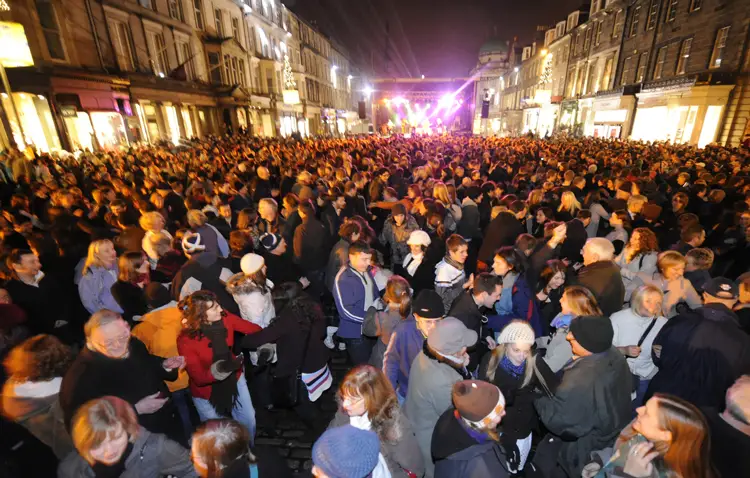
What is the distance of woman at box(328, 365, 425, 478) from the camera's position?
230 cm

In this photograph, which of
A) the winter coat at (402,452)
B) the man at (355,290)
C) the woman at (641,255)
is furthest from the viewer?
the woman at (641,255)

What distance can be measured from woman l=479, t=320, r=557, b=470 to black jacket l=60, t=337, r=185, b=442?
2.85m

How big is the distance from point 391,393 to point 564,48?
50.8 metres

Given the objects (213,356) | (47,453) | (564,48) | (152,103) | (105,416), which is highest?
(564,48)

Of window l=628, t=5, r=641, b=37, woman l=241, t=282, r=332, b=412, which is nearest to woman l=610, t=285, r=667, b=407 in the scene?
woman l=241, t=282, r=332, b=412

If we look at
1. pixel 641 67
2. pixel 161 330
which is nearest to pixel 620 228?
pixel 161 330

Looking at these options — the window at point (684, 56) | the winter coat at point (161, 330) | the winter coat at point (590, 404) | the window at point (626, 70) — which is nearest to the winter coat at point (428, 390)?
the winter coat at point (590, 404)

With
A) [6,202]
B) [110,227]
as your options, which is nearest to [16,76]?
[6,202]

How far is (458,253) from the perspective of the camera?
433cm

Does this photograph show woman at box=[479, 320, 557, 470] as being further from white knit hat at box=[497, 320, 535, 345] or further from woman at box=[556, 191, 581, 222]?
woman at box=[556, 191, 581, 222]

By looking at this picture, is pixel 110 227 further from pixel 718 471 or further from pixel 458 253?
pixel 718 471

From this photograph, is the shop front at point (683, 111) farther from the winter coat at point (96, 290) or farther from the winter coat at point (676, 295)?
the winter coat at point (96, 290)

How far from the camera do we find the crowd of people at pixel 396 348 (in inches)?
84.4

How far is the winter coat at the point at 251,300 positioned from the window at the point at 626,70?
119 ft
